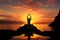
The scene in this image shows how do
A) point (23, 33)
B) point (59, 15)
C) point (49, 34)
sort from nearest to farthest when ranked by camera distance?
point (23, 33) < point (49, 34) < point (59, 15)

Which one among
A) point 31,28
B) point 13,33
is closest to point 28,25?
point 31,28

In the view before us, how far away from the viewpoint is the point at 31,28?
307 inches

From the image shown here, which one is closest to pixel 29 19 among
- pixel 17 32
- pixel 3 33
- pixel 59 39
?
pixel 17 32

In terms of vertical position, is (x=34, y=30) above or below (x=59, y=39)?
above

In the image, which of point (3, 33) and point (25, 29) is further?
point (3, 33)

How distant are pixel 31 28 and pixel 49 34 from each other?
3.64 ft

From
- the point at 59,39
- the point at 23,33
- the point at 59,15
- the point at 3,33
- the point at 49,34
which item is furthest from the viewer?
the point at 59,15

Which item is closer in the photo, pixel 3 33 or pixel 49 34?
pixel 49 34

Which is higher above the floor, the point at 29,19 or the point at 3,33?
the point at 29,19

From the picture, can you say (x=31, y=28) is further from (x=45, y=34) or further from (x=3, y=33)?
(x=3, y=33)

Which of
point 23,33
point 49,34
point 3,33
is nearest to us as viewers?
point 23,33

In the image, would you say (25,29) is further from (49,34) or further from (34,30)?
(49,34)

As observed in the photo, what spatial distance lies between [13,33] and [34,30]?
110cm

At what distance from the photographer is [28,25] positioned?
7.92 metres
